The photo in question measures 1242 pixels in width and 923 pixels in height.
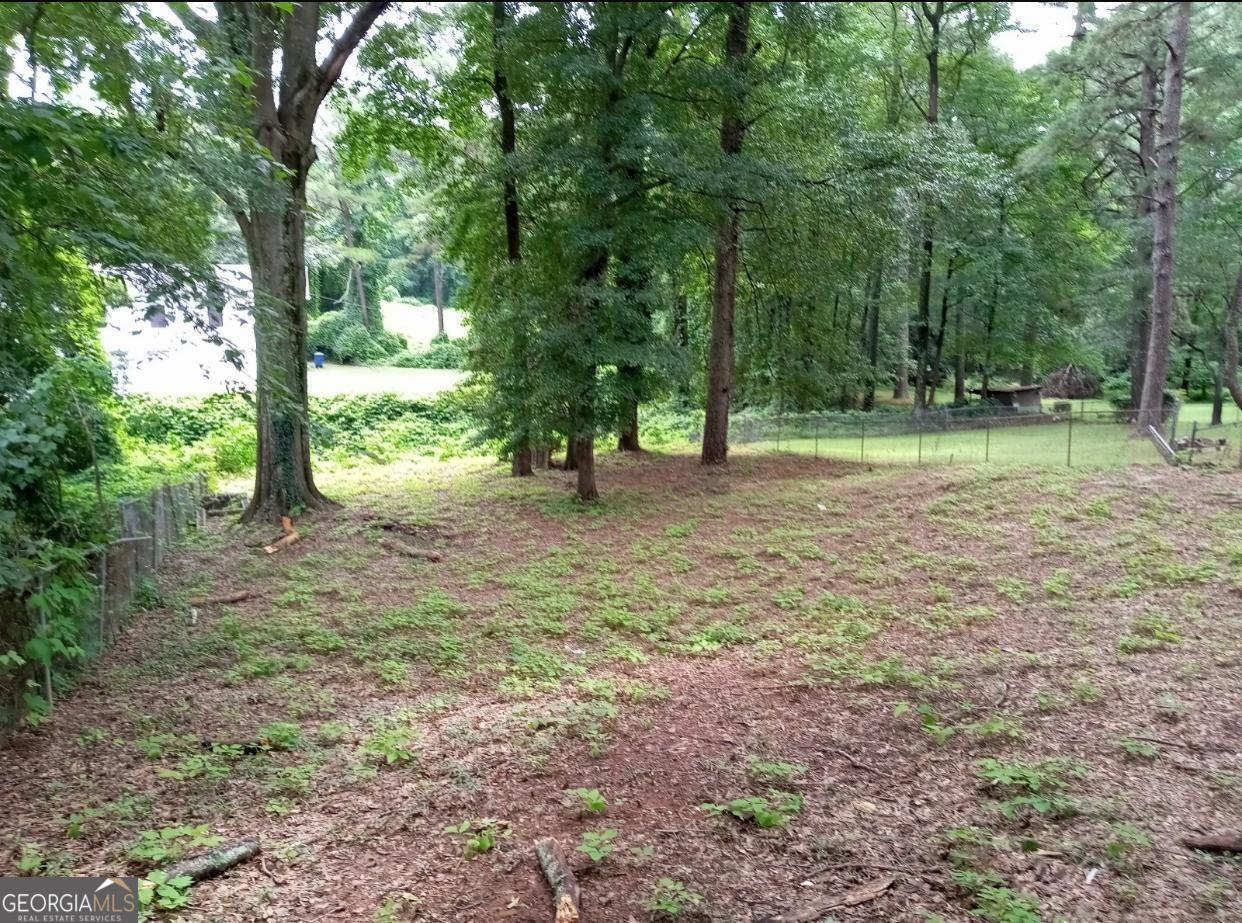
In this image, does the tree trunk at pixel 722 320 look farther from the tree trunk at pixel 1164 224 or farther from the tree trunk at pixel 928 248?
the tree trunk at pixel 1164 224

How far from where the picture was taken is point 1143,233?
70.8 ft

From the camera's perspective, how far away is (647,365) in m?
12.2

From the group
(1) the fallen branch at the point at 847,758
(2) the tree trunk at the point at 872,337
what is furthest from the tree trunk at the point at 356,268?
(1) the fallen branch at the point at 847,758

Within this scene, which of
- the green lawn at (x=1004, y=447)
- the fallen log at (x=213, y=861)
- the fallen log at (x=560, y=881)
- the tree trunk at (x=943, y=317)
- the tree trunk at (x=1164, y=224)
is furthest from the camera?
the tree trunk at (x=943, y=317)

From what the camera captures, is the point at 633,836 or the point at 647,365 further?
the point at 647,365

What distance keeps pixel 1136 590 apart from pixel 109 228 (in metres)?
9.06

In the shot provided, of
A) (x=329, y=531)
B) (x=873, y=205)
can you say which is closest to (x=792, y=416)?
(x=873, y=205)

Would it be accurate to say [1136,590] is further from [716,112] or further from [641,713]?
[716,112]

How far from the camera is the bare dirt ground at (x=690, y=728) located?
141 inches

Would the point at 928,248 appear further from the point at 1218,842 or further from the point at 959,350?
the point at 1218,842

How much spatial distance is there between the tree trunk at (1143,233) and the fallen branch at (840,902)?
19.9 meters

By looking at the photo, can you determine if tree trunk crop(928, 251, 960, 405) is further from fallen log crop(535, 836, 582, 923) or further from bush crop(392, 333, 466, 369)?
fallen log crop(535, 836, 582, 923)

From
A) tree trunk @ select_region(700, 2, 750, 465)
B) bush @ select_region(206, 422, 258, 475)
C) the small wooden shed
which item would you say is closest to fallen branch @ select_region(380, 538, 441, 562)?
tree trunk @ select_region(700, 2, 750, 465)

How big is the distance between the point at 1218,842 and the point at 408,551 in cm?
886
